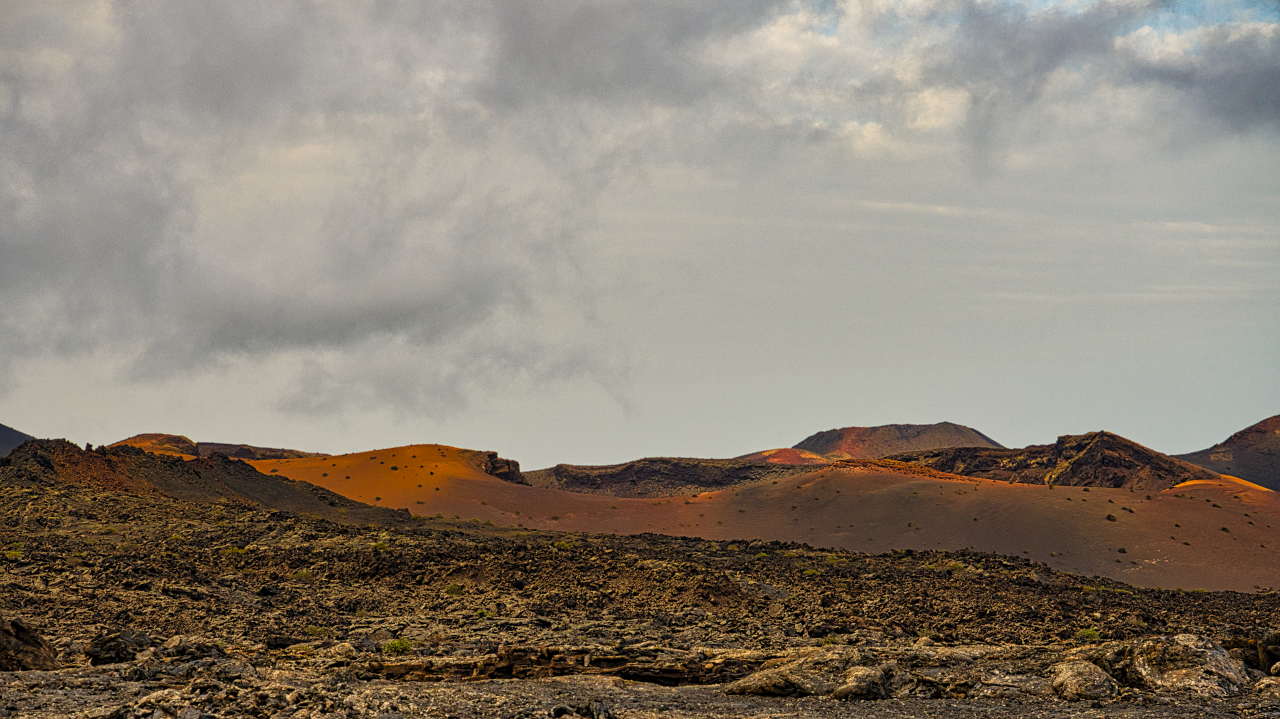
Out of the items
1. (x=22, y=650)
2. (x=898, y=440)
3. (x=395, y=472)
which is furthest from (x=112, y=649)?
(x=898, y=440)

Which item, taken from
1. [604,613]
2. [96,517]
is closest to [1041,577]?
[604,613]

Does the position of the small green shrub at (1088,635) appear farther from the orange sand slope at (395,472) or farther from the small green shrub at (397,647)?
the orange sand slope at (395,472)

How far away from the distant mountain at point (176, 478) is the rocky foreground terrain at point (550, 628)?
3131mm

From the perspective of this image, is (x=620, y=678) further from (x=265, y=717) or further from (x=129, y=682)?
(x=129, y=682)

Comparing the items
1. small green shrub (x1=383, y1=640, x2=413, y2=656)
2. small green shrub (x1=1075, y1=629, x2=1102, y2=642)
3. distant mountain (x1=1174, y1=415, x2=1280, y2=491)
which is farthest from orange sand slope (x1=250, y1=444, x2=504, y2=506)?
distant mountain (x1=1174, y1=415, x2=1280, y2=491)

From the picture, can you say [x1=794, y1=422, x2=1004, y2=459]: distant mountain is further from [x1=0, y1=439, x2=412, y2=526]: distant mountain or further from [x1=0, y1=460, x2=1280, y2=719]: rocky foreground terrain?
[x1=0, y1=460, x2=1280, y2=719]: rocky foreground terrain

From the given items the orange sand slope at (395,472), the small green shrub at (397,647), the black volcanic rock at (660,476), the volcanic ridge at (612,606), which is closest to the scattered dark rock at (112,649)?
the volcanic ridge at (612,606)

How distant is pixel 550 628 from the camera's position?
80.4 feet

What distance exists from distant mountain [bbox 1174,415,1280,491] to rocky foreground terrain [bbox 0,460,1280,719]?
11059 cm

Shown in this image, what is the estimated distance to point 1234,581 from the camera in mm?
47719

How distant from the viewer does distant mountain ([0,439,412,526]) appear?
4716cm

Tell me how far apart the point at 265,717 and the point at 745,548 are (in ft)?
113

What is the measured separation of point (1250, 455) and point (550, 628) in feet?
493

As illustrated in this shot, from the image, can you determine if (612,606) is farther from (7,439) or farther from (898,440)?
(7,439)
